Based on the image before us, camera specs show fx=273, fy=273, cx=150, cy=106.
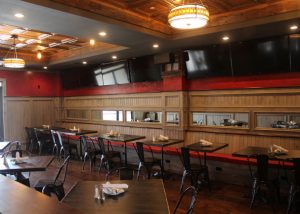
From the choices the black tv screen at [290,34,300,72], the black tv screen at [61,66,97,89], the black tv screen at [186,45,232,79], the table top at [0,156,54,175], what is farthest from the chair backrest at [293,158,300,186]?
the black tv screen at [61,66,97,89]

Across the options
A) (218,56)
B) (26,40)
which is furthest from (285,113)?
(26,40)

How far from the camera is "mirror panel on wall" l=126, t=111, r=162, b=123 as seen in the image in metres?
7.73

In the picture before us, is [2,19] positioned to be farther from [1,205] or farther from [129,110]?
[129,110]

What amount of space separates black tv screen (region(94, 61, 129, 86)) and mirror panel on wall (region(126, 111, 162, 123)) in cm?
101

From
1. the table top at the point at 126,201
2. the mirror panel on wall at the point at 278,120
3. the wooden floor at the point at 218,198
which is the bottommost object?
the wooden floor at the point at 218,198

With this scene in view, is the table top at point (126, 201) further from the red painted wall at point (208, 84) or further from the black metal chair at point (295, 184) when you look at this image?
the red painted wall at point (208, 84)

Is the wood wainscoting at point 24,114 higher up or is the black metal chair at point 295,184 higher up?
the wood wainscoting at point 24,114

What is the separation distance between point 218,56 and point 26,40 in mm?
4891

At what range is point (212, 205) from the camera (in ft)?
14.8

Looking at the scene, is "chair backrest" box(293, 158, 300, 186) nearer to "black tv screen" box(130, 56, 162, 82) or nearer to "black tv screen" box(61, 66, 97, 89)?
"black tv screen" box(130, 56, 162, 82)

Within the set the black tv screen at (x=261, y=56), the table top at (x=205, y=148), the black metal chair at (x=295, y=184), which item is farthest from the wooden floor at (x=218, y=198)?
the black tv screen at (x=261, y=56)

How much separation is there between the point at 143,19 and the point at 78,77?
532cm

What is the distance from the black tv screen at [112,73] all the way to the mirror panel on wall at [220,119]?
8.33ft

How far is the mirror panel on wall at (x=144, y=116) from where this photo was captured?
25.4ft
